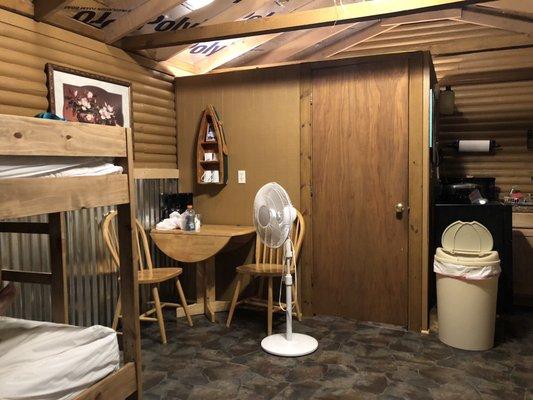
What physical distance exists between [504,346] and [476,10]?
3039 millimetres

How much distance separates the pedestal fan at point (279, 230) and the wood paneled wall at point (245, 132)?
71 cm

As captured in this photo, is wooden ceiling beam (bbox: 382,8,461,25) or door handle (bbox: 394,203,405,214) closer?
door handle (bbox: 394,203,405,214)

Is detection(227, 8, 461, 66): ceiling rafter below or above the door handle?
above

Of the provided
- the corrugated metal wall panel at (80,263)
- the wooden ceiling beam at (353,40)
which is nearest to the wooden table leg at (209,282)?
the corrugated metal wall panel at (80,263)

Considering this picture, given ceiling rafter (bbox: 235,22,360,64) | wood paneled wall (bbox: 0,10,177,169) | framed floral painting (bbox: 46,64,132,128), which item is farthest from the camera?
ceiling rafter (bbox: 235,22,360,64)

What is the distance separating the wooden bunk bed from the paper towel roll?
12.1 ft

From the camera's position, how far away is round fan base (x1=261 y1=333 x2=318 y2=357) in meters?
2.90

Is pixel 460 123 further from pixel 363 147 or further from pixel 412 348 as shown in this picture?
pixel 412 348

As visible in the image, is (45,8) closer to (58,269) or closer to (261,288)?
(58,269)

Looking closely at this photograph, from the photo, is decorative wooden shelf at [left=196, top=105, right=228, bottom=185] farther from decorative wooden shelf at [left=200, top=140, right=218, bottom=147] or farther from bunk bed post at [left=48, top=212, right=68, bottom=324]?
bunk bed post at [left=48, top=212, right=68, bottom=324]

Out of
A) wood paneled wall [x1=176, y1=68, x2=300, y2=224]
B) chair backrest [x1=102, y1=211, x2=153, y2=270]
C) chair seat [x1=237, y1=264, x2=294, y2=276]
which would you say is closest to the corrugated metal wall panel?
chair backrest [x1=102, y1=211, x2=153, y2=270]

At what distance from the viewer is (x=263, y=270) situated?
3391 mm

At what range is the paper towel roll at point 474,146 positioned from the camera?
442cm

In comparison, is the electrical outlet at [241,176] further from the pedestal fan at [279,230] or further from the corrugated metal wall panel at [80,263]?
the pedestal fan at [279,230]
